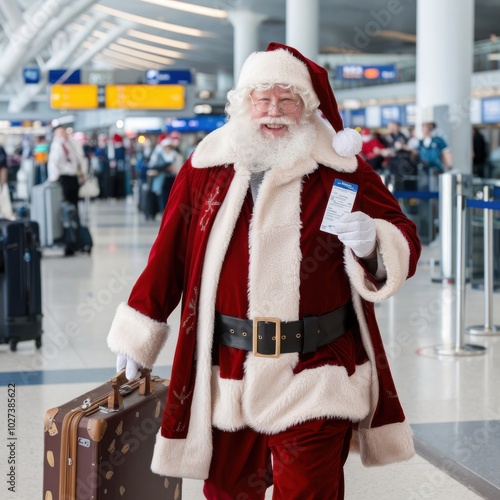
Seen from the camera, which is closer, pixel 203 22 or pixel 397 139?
pixel 397 139

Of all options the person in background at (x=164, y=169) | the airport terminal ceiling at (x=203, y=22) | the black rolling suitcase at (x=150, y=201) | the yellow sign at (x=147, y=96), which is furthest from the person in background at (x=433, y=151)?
the airport terminal ceiling at (x=203, y=22)

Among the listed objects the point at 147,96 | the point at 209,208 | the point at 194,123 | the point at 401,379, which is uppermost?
the point at 194,123

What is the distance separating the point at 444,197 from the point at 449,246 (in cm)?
50

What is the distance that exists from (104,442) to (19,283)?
4.31 meters

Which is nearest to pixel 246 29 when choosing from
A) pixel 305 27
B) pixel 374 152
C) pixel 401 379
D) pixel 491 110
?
pixel 491 110

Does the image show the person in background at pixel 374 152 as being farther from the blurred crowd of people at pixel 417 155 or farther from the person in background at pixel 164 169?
the person in background at pixel 164 169

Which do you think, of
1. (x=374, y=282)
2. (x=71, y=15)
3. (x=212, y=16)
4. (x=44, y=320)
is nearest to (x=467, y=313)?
(x=44, y=320)

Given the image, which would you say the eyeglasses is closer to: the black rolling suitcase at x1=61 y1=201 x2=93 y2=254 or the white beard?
the white beard

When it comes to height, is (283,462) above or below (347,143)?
below

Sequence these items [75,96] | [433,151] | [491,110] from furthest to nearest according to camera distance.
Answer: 1. [491,110]
2. [75,96]
3. [433,151]

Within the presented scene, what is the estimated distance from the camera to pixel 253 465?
9.86ft

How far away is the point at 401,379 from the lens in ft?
20.6

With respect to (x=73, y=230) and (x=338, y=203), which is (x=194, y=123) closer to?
(x=73, y=230)

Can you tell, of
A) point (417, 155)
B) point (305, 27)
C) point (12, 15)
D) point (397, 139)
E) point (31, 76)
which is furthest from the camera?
point (31, 76)
